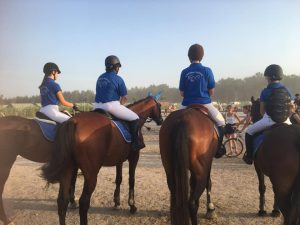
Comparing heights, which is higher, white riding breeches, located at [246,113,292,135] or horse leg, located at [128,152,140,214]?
white riding breeches, located at [246,113,292,135]

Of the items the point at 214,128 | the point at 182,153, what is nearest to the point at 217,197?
the point at 214,128

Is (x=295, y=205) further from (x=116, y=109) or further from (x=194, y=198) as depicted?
(x=116, y=109)

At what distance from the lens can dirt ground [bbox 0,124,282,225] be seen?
19.3ft

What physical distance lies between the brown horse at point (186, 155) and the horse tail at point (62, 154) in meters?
1.52

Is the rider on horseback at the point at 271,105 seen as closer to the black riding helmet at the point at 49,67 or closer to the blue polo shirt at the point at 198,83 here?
the blue polo shirt at the point at 198,83

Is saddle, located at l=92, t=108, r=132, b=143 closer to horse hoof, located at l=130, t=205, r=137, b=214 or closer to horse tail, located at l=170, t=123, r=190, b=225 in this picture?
horse hoof, located at l=130, t=205, r=137, b=214

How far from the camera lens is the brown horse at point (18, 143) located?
218 inches

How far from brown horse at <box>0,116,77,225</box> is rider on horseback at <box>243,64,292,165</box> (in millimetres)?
3316

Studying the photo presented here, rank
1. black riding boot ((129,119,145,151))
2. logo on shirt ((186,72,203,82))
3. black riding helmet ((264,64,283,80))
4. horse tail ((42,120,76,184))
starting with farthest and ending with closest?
black riding boot ((129,119,145,151))
logo on shirt ((186,72,203,82))
black riding helmet ((264,64,283,80))
horse tail ((42,120,76,184))

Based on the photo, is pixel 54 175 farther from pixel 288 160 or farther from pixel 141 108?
pixel 288 160

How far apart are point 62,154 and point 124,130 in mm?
1448

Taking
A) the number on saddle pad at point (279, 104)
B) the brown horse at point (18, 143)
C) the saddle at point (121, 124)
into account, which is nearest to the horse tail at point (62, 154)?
the brown horse at point (18, 143)

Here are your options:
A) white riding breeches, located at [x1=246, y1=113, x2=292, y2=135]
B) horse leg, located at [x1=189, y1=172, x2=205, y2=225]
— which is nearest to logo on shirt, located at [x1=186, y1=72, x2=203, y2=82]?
white riding breeches, located at [x1=246, y1=113, x2=292, y2=135]

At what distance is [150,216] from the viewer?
238 inches
